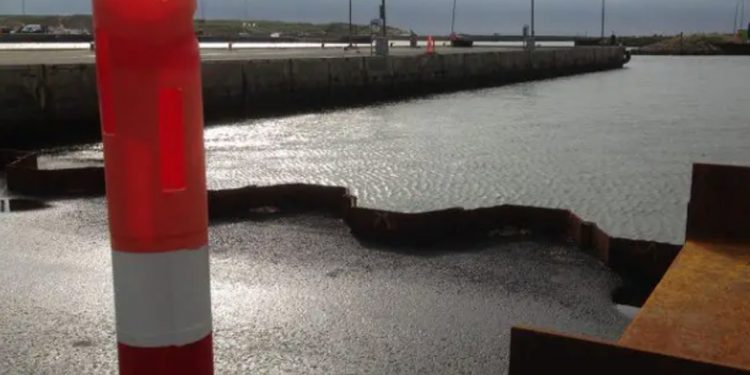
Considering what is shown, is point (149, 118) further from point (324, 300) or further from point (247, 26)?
point (247, 26)

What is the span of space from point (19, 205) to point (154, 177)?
299 inches

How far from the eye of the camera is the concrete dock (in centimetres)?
1675

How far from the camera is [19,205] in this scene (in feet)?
27.5

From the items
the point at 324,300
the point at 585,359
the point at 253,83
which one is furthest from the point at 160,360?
the point at 253,83

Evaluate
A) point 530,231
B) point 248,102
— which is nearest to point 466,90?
point 248,102

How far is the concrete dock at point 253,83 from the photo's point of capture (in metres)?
16.8

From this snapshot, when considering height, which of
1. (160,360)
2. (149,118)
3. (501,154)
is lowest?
(501,154)

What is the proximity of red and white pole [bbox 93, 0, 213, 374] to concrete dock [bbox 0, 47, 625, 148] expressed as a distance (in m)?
15.9

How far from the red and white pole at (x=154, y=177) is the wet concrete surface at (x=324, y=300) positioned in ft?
7.57

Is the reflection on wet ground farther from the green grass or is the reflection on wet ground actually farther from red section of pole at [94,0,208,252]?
the green grass

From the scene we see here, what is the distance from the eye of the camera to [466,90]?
119 feet

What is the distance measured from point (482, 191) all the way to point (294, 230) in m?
4.16

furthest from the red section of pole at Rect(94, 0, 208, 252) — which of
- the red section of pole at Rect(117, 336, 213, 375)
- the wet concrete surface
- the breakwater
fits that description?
the breakwater

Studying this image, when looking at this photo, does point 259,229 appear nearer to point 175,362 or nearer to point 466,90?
point 175,362
